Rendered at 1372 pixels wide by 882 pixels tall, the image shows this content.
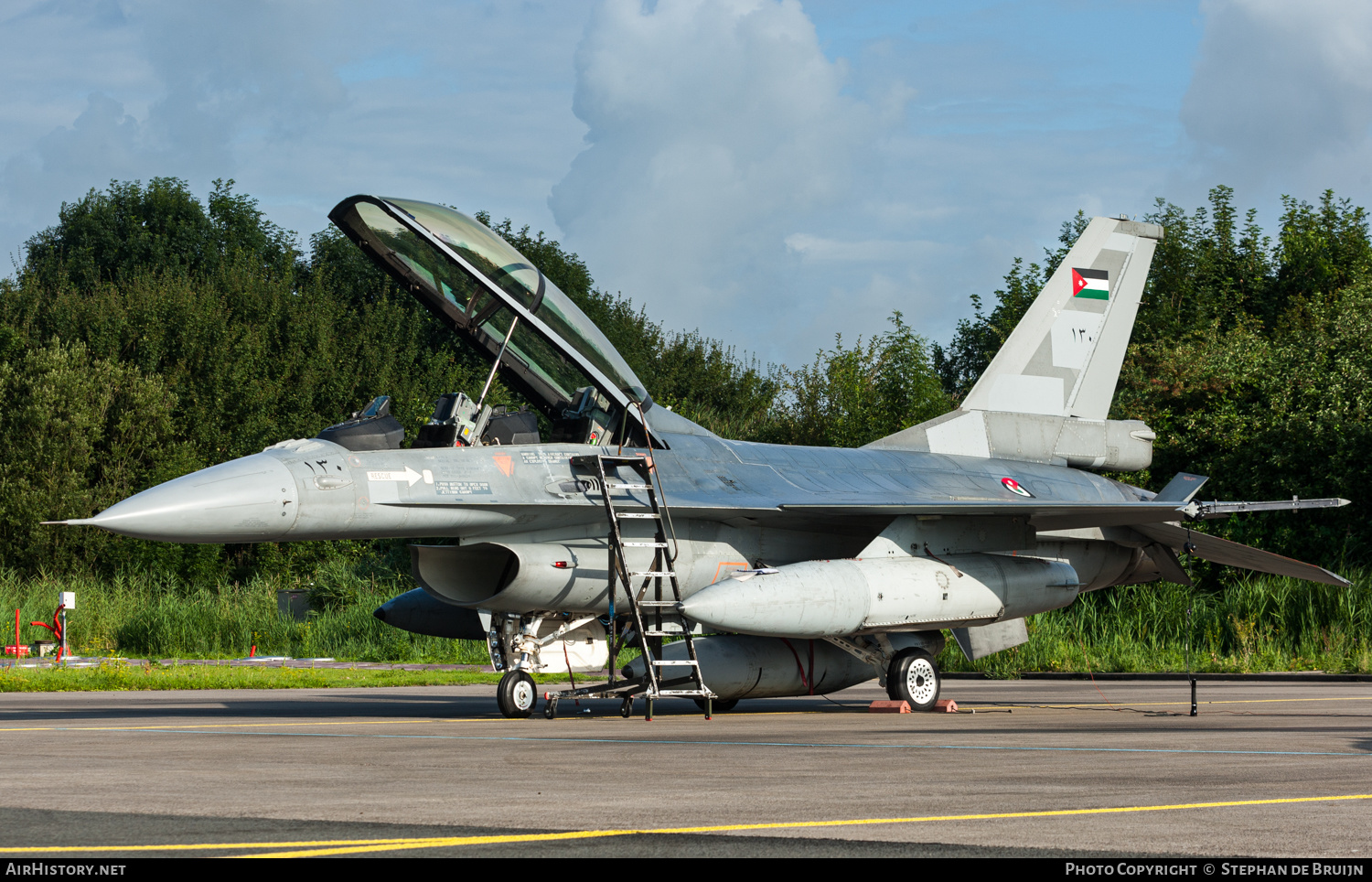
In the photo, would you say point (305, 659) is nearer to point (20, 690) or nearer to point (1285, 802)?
point (20, 690)

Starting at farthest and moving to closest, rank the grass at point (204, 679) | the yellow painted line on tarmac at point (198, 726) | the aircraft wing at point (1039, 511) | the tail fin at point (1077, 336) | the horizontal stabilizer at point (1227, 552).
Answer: the grass at point (204, 679), the tail fin at point (1077, 336), the horizontal stabilizer at point (1227, 552), the aircraft wing at point (1039, 511), the yellow painted line on tarmac at point (198, 726)

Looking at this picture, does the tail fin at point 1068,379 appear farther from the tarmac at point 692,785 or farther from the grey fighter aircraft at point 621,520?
the tarmac at point 692,785

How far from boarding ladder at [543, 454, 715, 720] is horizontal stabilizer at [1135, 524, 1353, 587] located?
18.1 ft

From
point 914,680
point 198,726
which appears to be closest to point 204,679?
point 198,726

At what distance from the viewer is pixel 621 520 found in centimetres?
1172

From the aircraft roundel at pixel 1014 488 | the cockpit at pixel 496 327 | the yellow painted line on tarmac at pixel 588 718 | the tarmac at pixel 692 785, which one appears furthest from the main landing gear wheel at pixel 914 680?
the cockpit at pixel 496 327

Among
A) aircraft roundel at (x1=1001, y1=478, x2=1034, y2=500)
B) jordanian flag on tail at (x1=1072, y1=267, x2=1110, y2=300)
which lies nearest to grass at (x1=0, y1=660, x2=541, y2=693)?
aircraft roundel at (x1=1001, y1=478, x2=1034, y2=500)

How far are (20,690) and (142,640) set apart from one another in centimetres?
979

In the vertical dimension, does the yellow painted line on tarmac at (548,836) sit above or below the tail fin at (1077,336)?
below

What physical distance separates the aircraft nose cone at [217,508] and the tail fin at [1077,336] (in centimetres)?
817

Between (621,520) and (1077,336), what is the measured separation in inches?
263

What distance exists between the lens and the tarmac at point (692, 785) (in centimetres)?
437

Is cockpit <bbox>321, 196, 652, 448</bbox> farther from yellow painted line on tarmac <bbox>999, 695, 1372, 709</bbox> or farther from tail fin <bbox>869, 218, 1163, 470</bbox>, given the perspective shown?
yellow painted line on tarmac <bbox>999, 695, 1372, 709</bbox>

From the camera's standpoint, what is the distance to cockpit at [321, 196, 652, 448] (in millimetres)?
11281
